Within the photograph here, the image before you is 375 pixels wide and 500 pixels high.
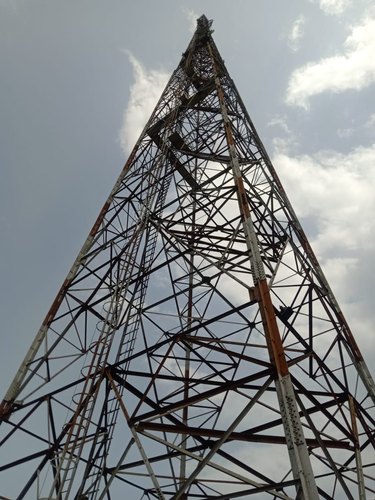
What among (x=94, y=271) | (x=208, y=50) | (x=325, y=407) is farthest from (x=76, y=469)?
(x=208, y=50)

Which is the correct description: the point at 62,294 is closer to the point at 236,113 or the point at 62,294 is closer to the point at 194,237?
the point at 194,237

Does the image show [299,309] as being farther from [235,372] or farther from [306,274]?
[235,372]

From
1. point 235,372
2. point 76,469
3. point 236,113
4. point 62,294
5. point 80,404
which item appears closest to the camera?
point 76,469

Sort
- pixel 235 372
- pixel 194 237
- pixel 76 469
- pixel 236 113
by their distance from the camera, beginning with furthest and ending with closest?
pixel 236 113 < pixel 194 237 < pixel 235 372 < pixel 76 469

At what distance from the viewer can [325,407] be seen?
7.57 metres

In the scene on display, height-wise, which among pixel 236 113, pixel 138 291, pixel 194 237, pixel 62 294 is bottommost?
pixel 62 294

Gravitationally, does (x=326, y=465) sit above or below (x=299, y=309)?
below

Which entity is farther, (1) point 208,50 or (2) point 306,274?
(1) point 208,50

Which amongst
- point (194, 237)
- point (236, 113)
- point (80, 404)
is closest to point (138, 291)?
point (194, 237)

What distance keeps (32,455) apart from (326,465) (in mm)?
6316

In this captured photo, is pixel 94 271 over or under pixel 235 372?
over

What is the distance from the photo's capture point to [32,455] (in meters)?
7.77

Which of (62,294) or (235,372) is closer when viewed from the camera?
(235,372)

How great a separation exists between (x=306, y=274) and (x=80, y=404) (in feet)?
19.8
